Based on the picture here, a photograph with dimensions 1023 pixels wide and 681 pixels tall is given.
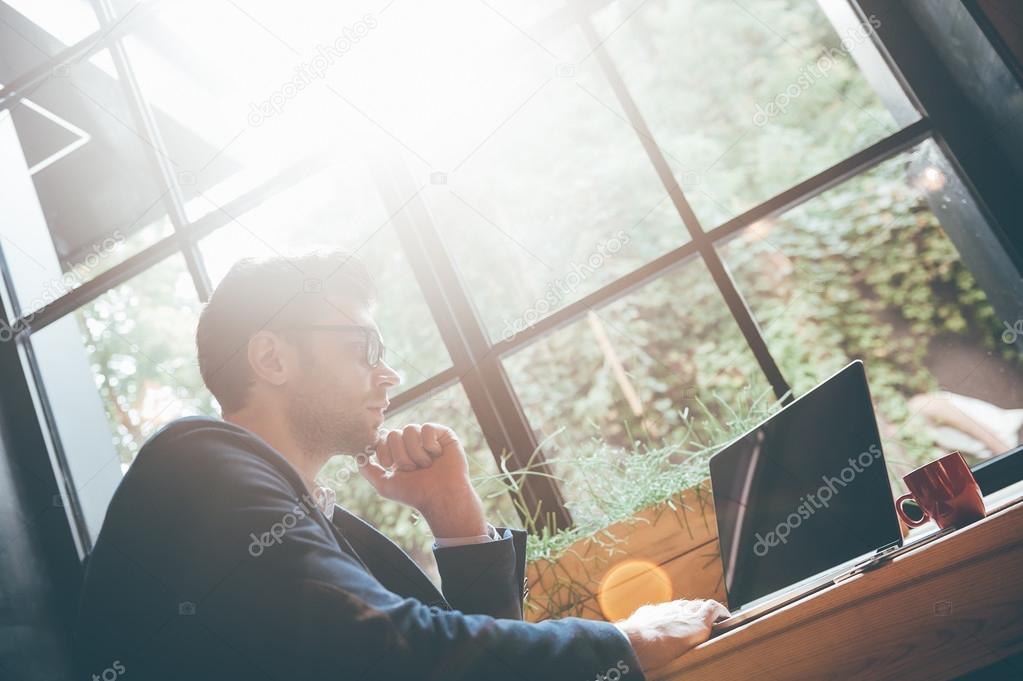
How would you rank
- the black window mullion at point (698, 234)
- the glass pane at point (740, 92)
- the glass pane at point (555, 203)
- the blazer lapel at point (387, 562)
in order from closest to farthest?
the blazer lapel at point (387, 562) → the black window mullion at point (698, 234) → the glass pane at point (740, 92) → the glass pane at point (555, 203)

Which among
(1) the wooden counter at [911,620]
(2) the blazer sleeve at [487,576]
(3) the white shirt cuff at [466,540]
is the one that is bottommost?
(1) the wooden counter at [911,620]

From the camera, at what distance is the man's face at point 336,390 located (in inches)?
56.1

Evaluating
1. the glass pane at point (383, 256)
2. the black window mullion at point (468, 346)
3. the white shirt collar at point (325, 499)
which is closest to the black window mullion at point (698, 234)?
the black window mullion at point (468, 346)

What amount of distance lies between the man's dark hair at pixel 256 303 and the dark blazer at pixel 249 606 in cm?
39

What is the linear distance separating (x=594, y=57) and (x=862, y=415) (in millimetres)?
1372

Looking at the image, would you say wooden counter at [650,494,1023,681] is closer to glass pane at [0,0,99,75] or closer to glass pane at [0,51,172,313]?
glass pane at [0,51,172,313]

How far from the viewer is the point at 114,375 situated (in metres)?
3.69

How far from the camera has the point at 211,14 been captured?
2.52 meters

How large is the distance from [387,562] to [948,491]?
112 centimetres

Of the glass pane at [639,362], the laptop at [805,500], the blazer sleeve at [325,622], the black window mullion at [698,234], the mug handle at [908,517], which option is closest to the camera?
the blazer sleeve at [325,622]

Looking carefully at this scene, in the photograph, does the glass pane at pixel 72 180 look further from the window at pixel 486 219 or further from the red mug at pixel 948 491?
the red mug at pixel 948 491

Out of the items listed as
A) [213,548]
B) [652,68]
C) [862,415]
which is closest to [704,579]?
[862,415]

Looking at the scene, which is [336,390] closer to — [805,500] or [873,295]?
[805,500]

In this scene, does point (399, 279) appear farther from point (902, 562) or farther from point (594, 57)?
point (902, 562)
